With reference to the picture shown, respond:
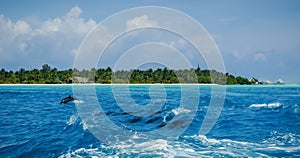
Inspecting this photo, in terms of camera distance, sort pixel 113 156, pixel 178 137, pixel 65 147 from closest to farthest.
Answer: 1. pixel 113 156
2. pixel 65 147
3. pixel 178 137

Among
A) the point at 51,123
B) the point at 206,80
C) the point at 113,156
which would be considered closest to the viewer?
the point at 113,156

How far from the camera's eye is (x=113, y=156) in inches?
338

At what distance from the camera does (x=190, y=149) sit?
31.1 ft

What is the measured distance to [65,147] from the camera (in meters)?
9.84

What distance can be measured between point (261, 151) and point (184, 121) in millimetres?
6416

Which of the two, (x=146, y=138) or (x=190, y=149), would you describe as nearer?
(x=190, y=149)

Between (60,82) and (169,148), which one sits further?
(60,82)

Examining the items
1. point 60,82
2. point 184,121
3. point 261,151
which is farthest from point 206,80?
point 261,151

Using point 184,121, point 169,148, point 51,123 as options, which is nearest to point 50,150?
point 169,148

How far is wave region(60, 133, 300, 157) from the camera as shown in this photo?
8805mm

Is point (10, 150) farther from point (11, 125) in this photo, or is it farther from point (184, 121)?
point (184, 121)

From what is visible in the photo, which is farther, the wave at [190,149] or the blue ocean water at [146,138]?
the blue ocean water at [146,138]

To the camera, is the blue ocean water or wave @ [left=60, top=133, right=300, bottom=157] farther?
the blue ocean water

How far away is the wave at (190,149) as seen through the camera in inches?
347
